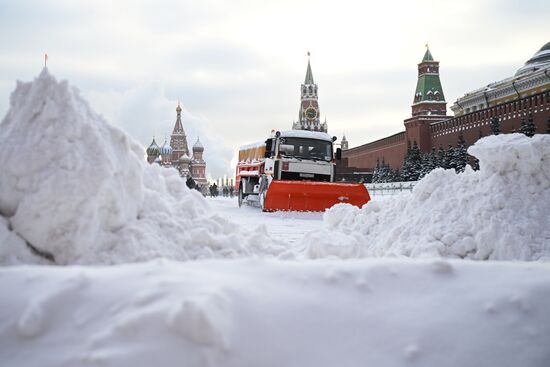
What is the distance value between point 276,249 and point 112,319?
1682 mm

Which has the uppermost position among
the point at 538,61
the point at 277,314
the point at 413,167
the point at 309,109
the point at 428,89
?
the point at 309,109

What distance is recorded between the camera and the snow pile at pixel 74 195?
2.18 m

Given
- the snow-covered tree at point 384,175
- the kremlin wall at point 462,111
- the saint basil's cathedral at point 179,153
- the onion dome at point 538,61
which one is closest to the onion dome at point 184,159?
the saint basil's cathedral at point 179,153

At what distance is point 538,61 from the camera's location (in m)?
51.5

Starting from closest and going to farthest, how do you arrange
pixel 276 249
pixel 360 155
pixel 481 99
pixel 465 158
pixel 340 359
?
pixel 340 359 → pixel 276 249 → pixel 465 158 → pixel 481 99 → pixel 360 155

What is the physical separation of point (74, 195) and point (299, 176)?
10699 millimetres

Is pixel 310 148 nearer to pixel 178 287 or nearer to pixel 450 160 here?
pixel 178 287

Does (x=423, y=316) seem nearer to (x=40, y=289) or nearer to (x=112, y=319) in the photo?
(x=112, y=319)

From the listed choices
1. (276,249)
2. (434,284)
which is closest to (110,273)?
(434,284)

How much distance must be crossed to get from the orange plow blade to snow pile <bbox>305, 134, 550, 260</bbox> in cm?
575

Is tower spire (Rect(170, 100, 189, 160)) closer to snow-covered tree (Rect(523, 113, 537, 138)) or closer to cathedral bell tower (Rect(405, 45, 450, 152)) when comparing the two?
cathedral bell tower (Rect(405, 45, 450, 152))

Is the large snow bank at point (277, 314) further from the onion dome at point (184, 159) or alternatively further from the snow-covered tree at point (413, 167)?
the onion dome at point (184, 159)

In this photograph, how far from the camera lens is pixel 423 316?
1646mm

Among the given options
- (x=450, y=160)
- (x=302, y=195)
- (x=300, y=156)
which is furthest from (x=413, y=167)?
(x=302, y=195)
